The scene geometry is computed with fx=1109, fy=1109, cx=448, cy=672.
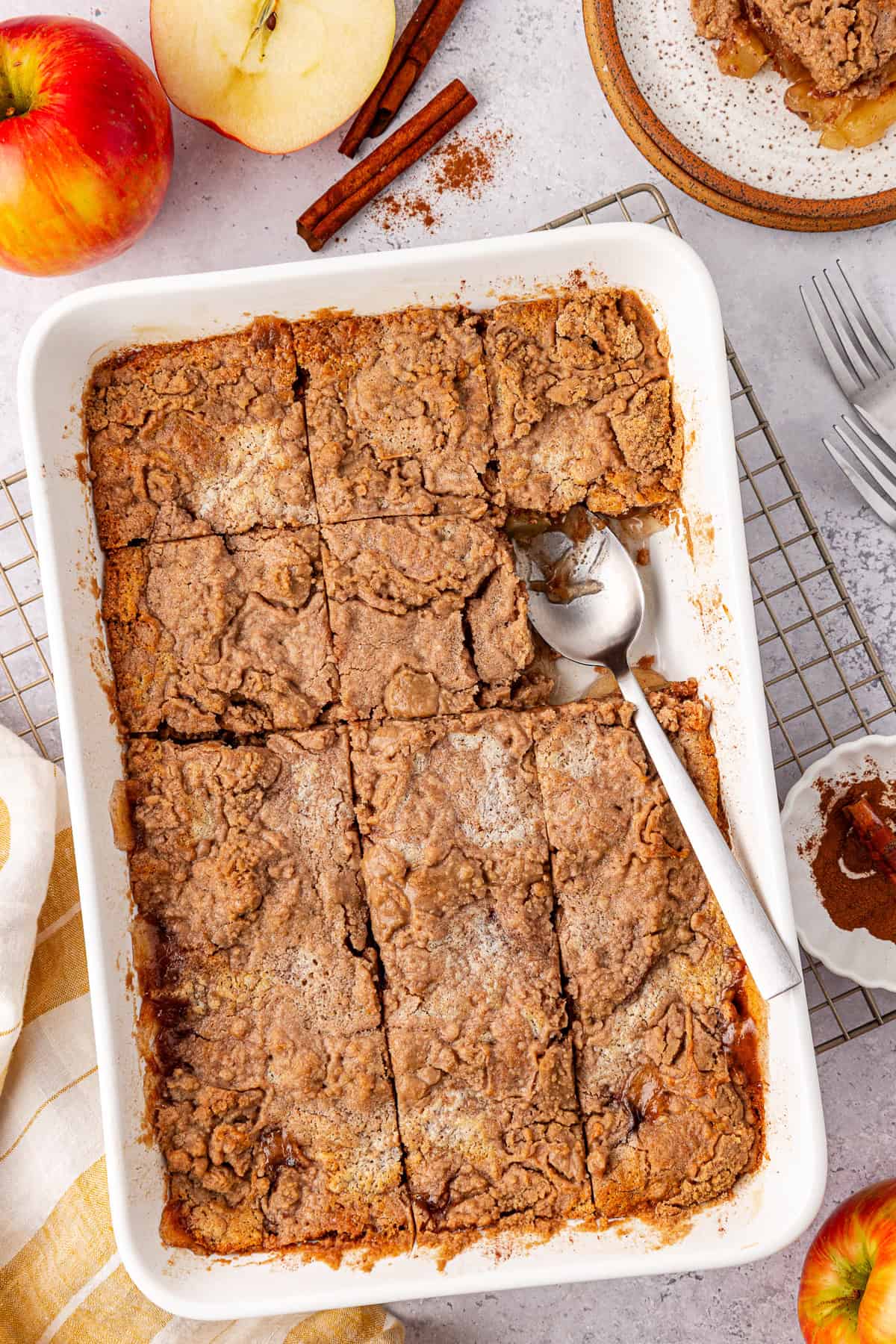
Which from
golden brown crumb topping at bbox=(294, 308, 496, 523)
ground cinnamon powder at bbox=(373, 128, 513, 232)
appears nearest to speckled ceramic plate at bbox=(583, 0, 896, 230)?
ground cinnamon powder at bbox=(373, 128, 513, 232)

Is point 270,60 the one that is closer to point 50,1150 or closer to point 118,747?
point 118,747

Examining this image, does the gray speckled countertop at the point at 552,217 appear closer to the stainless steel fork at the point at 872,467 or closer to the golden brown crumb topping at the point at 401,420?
the stainless steel fork at the point at 872,467

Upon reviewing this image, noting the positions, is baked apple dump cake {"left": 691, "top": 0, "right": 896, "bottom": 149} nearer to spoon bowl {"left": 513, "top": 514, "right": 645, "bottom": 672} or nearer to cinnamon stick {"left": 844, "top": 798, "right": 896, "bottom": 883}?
spoon bowl {"left": 513, "top": 514, "right": 645, "bottom": 672}

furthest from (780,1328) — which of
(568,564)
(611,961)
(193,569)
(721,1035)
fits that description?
(193,569)

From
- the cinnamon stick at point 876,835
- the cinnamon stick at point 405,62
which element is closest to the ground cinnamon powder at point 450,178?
the cinnamon stick at point 405,62

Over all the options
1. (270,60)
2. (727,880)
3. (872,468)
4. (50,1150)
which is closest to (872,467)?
(872,468)
